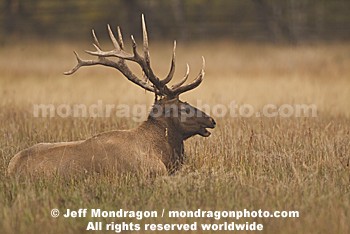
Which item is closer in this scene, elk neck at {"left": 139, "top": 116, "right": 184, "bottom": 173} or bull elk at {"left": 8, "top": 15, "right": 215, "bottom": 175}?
bull elk at {"left": 8, "top": 15, "right": 215, "bottom": 175}

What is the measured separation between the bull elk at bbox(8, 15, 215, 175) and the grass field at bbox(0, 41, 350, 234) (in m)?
0.23

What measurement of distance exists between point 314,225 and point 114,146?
8.93 feet

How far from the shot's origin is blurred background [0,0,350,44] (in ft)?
93.5

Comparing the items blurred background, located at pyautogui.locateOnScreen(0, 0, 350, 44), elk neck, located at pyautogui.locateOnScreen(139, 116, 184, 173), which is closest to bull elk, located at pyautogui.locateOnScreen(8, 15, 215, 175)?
elk neck, located at pyautogui.locateOnScreen(139, 116, 184, 173)

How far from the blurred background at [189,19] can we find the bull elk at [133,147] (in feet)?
60.7

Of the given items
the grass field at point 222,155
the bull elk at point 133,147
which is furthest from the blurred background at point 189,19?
the bull elk at point 133,147

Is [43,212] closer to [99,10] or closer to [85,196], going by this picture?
[85,196]

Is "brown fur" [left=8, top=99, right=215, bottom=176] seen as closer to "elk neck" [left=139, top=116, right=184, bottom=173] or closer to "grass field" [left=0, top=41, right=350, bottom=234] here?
"elk neck" [left=139, top=116, right=184, bottom=173]

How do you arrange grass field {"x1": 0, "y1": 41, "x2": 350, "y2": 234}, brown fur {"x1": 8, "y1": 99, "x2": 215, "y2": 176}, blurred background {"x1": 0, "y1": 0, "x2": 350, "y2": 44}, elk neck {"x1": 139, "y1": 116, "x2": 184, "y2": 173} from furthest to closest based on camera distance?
blurred background {"x1": 0, "y1": 0, "x2": 350, "y2": 44} → elk neck {"x1": 139, "y1": 116, "x2": 184, "y2": 173} → brown fur {"x1": 8, "y1": 99, "x2": 215, "y2": 176} → grass field {"x1": 0, "y1": 41, "x2": 350, "y2": 234}

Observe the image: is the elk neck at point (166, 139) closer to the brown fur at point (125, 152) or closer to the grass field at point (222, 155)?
the brown fur at point (125, 152)

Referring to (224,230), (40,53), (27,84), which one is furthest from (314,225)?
(40,53)

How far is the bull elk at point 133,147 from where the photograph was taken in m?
8.14

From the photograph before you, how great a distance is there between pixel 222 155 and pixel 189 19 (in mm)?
21558

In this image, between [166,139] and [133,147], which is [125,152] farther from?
[166,139]
